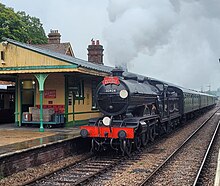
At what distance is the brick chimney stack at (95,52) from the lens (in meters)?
24.9

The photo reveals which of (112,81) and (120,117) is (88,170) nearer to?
(120,117)

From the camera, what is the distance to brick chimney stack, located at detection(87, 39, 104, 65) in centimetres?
2494

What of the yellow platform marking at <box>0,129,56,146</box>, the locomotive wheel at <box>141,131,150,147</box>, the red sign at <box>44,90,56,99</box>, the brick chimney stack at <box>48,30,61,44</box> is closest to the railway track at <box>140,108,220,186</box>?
the locomotive wheel at <box>141,131,150,147</box>

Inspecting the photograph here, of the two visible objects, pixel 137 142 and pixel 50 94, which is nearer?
pixel 137 142

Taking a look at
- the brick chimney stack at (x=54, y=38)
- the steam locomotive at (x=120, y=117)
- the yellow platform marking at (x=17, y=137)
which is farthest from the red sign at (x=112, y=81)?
the brick chimney stack at (x=54, y=38)

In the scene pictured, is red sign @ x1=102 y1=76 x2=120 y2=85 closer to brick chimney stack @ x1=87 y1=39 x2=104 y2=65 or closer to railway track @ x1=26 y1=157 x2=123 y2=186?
railway track @ x1=26 y1=157 x2=123 y2=186

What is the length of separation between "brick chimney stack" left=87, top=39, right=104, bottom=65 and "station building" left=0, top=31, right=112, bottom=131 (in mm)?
6655

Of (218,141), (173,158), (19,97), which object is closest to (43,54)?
(19,97)

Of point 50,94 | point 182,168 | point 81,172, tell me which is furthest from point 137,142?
point 50,94

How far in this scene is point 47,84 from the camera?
1582 centimetres

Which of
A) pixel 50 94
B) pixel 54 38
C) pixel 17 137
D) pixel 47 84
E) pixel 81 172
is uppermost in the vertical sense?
pixel 54 38

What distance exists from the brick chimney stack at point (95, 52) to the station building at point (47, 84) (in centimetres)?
666

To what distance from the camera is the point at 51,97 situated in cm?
1560

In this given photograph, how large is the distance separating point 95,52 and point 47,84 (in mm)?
9913
